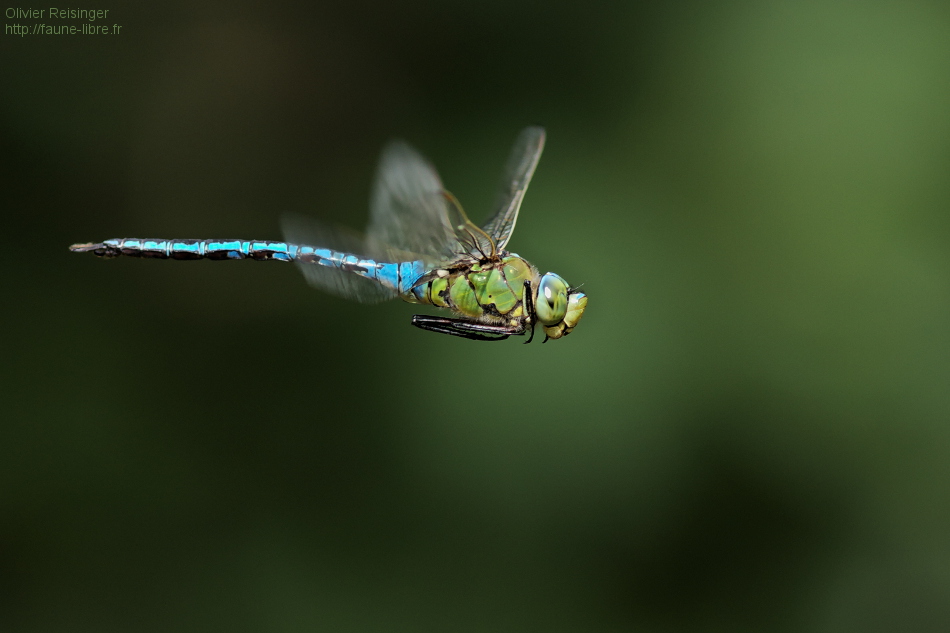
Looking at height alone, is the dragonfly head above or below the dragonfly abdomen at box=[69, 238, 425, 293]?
below

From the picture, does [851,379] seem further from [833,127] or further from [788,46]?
[788,46]

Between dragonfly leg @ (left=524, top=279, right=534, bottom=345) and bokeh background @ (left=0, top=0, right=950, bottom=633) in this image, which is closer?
dragonfly leg @ (left=524, top=279, right=534, bottom=345)

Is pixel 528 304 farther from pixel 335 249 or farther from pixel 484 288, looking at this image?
pixel 335 249

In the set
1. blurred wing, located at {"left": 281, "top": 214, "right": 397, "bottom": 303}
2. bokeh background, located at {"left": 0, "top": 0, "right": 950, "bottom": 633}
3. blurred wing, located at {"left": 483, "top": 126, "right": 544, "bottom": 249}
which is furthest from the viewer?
bokeh background, located at {"left": 0, "top": 0, "right": 950, "bottom": 633}

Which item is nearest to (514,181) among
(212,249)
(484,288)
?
(484,288)

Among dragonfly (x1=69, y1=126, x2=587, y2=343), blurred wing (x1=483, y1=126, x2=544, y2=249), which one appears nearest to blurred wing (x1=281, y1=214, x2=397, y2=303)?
dragonfly (x1=69, y1=126, x2=587, y2=343)

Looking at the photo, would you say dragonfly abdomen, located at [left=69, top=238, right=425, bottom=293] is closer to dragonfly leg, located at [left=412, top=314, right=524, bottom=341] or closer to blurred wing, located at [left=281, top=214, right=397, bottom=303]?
blurred wing, located at [left=281, top=214, right=397, bottom=303]
